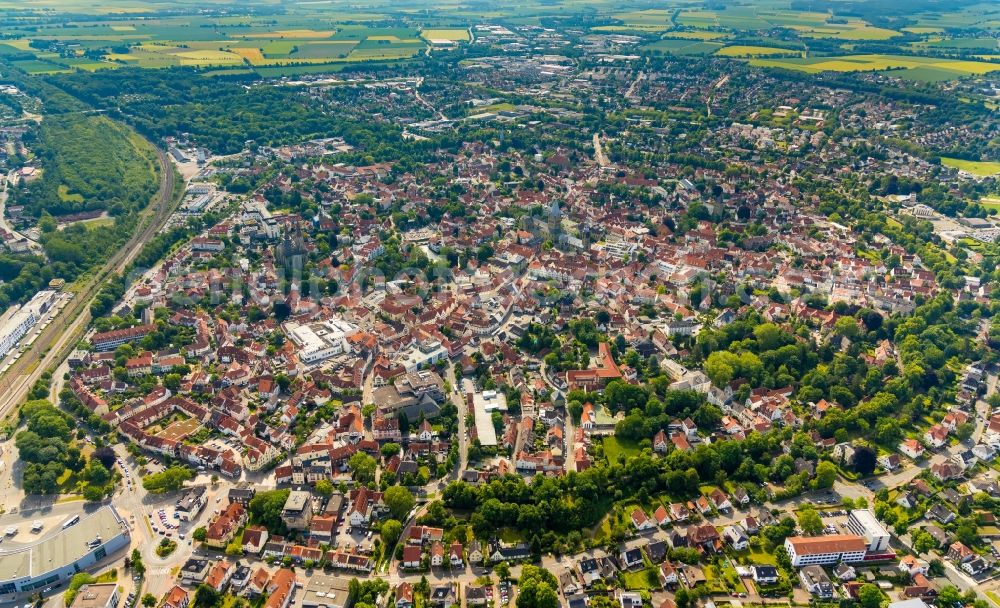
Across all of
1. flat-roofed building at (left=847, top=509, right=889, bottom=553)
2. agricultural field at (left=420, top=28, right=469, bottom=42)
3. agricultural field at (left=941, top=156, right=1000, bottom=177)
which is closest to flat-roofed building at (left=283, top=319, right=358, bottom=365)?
flat-roofed building at (left=847, top=509, right=889, bottom=553)

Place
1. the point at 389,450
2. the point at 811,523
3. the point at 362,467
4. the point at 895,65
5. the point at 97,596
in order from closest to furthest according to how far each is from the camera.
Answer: the point at 97,596 → the point at 811,523 → the point at 362,467 → the point at 389,450 → the point at 895,65

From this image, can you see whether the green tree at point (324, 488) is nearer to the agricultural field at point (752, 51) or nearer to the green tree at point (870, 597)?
the green tree at point (870, 597)

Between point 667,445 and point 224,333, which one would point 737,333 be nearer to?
point 667,445

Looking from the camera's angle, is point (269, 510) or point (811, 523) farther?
point (269, 510)

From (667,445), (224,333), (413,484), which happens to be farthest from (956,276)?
(224,333)

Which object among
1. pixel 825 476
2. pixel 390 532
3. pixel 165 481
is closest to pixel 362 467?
pixel 390 532

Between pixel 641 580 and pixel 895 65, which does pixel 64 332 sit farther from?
pixel 895 65

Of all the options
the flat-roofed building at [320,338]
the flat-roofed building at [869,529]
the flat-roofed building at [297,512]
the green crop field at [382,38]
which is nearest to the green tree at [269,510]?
the flat-roofed building at [297,512]
